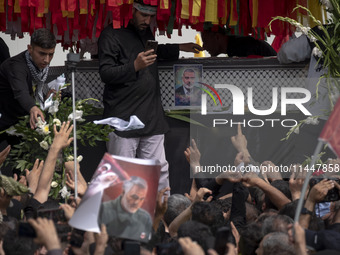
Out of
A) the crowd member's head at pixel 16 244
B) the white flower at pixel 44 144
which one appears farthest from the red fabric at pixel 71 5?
the crowd member's head at pixel 16 244

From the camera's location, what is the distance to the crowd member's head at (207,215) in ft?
19.2

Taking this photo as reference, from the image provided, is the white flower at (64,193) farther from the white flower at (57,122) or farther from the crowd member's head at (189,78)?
the crowd member's head at (189,78)

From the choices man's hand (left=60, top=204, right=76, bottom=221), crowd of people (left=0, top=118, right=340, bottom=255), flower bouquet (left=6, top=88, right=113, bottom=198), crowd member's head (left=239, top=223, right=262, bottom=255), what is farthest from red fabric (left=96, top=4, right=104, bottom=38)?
→ crowd member's head (left=239, top=223, right=262, bottom=255)

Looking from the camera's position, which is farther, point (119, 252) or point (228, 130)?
point (228, 130)

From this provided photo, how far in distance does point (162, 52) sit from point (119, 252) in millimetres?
3385

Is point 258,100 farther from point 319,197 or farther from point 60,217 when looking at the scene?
point 60,217

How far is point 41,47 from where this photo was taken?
767 cm

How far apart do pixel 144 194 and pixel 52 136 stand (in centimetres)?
228

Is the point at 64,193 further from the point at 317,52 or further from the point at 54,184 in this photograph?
the point at 317,52

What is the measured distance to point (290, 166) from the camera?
805 cm

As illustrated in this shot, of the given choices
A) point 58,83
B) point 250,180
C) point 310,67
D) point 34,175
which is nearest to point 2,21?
point 58,83

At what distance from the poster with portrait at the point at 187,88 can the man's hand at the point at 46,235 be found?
358 cm

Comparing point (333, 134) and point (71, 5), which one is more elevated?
point (71, 5)

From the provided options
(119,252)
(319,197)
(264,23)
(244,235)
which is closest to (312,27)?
(264,23)
